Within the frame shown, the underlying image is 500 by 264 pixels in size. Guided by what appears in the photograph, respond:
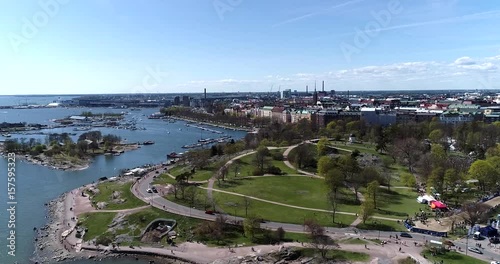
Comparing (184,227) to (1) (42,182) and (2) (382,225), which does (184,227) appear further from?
(1) (42,182)

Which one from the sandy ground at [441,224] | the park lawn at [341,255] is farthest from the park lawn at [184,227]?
the sandy ground at [441,224]

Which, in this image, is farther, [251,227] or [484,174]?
[484,174]

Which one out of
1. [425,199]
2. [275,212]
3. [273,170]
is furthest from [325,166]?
[275,212]

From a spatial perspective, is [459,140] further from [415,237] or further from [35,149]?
[35,149]

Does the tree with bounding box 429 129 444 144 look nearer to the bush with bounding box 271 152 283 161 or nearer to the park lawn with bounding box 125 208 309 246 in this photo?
the bush with bounding box 271 152 283 161

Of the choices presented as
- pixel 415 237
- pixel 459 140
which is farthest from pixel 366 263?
pixel 459 140

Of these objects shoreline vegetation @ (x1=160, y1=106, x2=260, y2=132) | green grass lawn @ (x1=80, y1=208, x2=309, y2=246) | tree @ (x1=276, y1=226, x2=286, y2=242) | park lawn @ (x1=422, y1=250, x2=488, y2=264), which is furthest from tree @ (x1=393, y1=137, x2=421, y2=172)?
shoreline vegetation @ (x1=160, y1=106, x2=260, y2=132)
